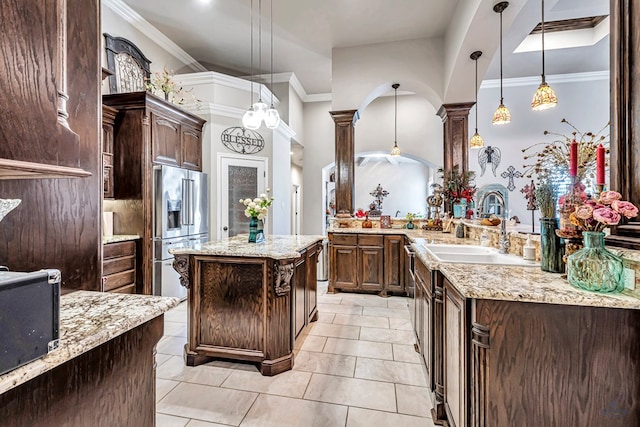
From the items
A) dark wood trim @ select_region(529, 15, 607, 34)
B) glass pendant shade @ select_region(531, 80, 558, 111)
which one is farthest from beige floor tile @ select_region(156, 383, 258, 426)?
dark wood trim @ select_region(529, 15, 607, 34)

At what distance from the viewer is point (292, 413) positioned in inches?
72.6

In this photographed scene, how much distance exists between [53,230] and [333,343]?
230cm

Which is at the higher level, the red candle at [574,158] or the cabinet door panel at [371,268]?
the red candle at [574,158]

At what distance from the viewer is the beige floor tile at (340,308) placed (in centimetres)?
367

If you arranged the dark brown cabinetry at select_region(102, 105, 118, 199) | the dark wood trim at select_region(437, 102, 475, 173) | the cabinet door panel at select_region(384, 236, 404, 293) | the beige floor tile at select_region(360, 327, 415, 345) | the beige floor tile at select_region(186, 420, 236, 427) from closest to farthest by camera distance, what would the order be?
the beige floor tile at select_region(186, 420, 236, 427) → the beige floor tile at select_region(360, 327, 415, 345) → the dark brown cabinetry at select_region(102, 105, 118, 199) → the cabinet door panel at select_region(384, 236, 404, 293) → the dark wood trim at select_region(437, 102, 475, 173)

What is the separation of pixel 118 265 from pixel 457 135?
188 inches

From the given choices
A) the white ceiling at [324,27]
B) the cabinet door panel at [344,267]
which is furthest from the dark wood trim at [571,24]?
the cabinet door panel at [344,267]

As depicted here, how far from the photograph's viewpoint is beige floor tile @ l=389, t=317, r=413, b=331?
3156 mm

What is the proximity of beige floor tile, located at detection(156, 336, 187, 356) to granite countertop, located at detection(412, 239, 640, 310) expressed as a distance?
234 centimetres

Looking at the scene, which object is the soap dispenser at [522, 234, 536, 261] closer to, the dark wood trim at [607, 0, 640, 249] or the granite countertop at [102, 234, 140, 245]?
the dark wood trim at [607, 0, 640, 249]

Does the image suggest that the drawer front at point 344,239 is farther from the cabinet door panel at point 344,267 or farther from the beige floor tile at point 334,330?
the beige floor tile at point 334,330

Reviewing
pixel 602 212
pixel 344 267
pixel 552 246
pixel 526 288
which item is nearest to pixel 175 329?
pixel 344 267

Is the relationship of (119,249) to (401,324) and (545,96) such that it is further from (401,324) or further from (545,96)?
(545,96)

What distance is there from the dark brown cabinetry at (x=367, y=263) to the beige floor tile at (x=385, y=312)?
51 centimetres
